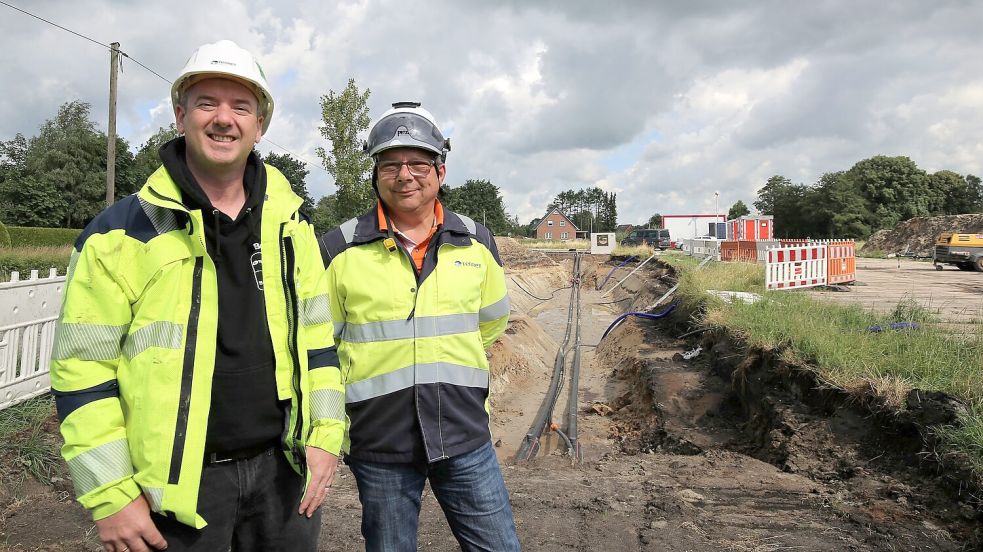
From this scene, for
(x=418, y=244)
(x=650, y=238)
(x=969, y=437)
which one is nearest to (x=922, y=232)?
(x=650, y=238)

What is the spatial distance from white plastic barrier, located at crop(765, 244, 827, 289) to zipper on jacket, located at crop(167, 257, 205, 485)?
11.8 m

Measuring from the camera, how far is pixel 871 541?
3453 mm

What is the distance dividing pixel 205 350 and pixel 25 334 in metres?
5.08

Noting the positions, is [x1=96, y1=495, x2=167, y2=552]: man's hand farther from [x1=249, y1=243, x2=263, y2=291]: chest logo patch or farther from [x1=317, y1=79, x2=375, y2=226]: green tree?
[x1=317, y1=79, x2=375, y2=226]: green tree

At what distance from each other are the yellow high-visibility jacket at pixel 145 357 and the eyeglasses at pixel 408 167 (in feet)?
1.98

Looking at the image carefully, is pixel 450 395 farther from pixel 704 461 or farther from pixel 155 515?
pixel 704 461

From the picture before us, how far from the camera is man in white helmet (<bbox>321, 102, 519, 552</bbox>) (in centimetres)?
210

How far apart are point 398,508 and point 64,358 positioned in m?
1.12

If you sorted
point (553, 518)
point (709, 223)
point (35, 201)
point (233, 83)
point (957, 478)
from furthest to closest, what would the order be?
point (709, 223), point (35, 201), point (553, 518), point (957, 478), point (233, 83)

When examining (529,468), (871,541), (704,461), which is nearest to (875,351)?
(704,461)

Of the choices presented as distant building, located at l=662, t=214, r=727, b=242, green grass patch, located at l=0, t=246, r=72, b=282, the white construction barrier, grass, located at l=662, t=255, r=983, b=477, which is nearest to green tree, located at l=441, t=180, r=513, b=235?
distant building, located at l=662, t=214, r=727, b=242

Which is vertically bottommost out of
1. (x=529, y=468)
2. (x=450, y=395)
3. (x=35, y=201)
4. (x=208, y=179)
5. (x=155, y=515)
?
(x=529, y=468)

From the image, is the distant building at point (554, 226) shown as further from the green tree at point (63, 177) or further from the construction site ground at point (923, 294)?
the construction site ground at point (923, 294)

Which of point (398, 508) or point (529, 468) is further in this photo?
point (529, 468)
